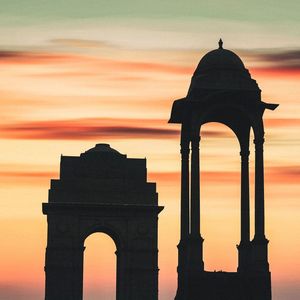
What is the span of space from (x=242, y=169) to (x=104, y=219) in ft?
119

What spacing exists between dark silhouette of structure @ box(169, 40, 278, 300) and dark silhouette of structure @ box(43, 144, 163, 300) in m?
34.3

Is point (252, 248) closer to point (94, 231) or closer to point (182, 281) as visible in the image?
point (182, 281)

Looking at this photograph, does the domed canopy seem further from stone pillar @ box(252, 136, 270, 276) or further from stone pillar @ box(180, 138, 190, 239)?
stone pillar @ box(252, 136, 270, 276)

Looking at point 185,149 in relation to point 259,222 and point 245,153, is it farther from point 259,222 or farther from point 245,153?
point 259,222

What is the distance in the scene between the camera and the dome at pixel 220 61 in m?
97.8

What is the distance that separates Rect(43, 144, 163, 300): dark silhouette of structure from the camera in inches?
5202

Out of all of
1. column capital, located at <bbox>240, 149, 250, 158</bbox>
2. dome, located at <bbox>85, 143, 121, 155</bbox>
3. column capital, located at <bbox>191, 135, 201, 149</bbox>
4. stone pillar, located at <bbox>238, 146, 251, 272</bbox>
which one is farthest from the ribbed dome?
dome, located at <bbox>85, 143, 121, 155</bbox>

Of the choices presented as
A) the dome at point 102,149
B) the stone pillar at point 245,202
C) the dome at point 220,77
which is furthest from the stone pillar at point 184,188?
the dome at point 102,149

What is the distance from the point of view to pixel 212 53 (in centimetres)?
9869

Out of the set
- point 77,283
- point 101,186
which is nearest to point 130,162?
point 101,186

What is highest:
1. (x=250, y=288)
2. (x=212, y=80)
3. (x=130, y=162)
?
(x=130, y=162)

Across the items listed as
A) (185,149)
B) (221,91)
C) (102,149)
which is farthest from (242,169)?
(102,149)

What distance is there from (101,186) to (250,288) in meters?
43.2

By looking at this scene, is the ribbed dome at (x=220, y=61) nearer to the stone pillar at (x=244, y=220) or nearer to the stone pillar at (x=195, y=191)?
the stone pillar at (x=195, y=191)
